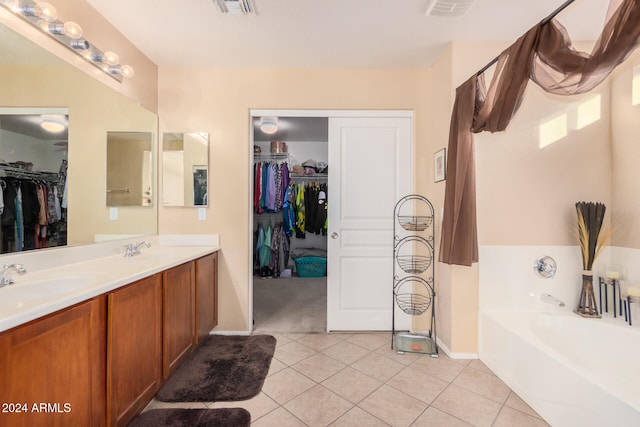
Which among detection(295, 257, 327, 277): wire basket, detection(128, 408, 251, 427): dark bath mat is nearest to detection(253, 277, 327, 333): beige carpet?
detection(295, 257, 327, 277): wire basket

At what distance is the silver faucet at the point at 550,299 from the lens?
7.04 ft

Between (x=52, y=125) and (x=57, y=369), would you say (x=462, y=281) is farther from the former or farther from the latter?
(x=52, y=125)

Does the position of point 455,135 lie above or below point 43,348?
above

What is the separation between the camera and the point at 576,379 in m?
1.41

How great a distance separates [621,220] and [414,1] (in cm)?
228

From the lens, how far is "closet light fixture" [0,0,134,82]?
1447 mm

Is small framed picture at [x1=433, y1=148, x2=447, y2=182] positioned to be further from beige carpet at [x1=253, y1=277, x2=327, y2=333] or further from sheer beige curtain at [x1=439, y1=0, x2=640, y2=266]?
beige carpet at [x1=253, y1=277, x2=327, y2=333]

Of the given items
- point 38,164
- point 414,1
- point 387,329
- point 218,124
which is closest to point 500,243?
point 387,329

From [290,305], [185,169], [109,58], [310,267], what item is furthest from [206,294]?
[310,267]

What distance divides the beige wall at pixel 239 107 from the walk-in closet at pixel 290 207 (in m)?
1.30

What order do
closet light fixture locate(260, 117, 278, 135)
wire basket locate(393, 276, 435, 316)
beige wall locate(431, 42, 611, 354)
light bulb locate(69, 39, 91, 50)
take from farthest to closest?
closet light fixture locate(260, 117, 278, 135), wire basket locate(393, 276, 435, 316), beige wall locate(431, 42, 611, 354), light bulb locate(69, 39, 91, 50)

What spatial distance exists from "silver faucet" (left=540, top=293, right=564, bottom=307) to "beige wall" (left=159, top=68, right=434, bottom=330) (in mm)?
1297

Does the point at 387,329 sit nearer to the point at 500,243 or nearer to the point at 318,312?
the point at 318,312

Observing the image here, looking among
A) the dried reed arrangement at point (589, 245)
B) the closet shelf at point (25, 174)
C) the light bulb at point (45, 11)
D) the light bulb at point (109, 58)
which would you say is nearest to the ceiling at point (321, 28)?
the light bulb at point (109, 58)
